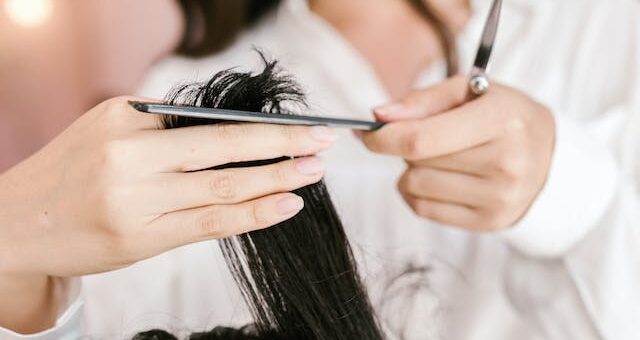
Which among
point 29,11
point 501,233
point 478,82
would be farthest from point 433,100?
point 29,11

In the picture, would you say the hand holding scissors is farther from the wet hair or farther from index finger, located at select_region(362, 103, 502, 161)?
the wet hair

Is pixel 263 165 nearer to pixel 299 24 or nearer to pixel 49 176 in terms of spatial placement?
pixel 49 176

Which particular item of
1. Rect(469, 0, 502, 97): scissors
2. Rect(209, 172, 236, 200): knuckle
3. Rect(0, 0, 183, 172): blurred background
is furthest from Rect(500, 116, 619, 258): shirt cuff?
Rect(0, 0, 183, 172): blurred background

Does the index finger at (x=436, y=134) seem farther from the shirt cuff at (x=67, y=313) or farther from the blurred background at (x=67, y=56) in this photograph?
the blurred background at (x=67, y=56)

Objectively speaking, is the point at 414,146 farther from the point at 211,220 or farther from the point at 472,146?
the point at 211,220

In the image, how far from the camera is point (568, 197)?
66 cm

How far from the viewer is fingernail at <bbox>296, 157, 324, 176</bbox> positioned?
42 cm

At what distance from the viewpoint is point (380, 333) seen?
52cm

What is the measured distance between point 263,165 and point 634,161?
51cm

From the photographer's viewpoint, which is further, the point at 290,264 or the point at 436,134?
the point at 436,134

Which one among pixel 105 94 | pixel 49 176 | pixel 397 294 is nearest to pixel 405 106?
pixel 397 294

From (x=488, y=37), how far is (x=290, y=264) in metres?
0.25

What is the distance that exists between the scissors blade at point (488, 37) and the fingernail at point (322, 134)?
0.20m

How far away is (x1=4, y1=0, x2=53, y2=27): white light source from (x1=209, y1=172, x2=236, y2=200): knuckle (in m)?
0.71
